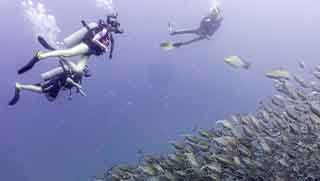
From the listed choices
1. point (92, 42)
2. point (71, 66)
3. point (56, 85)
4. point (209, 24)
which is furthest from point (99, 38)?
point (209, 24)

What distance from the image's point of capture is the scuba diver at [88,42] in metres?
8.52

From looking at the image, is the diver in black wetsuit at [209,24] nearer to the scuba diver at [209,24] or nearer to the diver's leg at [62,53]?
the scuba diver at [209,24]

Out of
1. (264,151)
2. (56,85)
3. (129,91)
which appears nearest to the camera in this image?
(264,151)

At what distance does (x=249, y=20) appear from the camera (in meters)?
37.6

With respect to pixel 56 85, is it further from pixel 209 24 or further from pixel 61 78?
pixel 209 24

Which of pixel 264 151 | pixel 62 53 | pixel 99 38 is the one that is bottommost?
pixel 264 151

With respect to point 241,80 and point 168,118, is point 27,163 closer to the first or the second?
point 168,118

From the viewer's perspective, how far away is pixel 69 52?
8484mm

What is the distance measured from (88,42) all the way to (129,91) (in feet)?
74.9

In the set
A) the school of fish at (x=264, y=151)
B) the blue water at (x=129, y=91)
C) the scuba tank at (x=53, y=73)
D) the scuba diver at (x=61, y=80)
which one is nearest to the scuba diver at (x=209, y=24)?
the scuba diver at (x=61, y=80)

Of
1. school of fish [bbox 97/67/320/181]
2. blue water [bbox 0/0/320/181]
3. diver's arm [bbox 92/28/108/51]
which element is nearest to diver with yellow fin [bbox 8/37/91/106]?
diver's arm [bbox 92/28/108/51]

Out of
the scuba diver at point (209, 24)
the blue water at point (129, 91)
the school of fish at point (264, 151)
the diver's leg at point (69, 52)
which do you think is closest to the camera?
the school of fish at point (264, 151)

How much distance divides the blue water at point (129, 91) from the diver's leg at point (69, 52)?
1785 cm

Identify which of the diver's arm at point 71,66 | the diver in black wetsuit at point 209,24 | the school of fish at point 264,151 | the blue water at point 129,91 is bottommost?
the blue water at point 129,91
